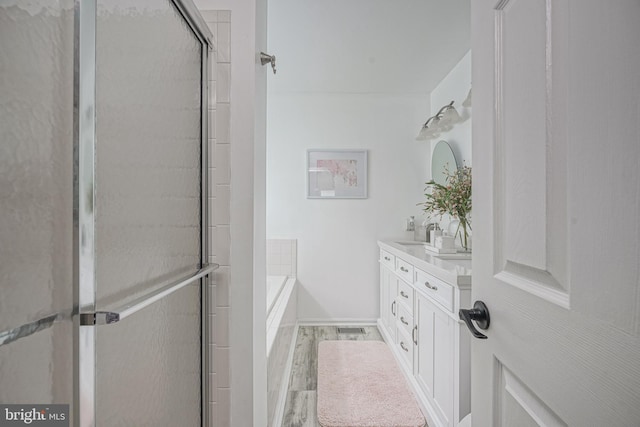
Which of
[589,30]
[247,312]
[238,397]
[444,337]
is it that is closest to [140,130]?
[247,312]

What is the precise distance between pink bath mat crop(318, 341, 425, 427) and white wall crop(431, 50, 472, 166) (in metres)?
1.78

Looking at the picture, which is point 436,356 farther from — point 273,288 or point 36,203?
point 36,203

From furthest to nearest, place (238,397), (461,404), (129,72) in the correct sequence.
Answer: (461,404) → (238,397) → (129,72)

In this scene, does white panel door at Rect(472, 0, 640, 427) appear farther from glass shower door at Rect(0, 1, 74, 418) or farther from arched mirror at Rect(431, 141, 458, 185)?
arched mirror at Rect(431, 141, 458, 185)

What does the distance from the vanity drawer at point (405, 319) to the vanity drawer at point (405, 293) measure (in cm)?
5

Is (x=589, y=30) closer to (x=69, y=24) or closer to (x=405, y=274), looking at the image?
(x=69, y=24)

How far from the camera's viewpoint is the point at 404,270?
2564 millimetres

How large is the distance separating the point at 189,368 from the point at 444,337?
4.11 feet

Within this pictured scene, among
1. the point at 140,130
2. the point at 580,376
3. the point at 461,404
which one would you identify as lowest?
the point at 461,404

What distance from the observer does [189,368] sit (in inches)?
41.4

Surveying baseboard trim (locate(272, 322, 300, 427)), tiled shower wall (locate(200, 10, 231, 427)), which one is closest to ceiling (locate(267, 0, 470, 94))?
tiled shower wall (locate(200, 10, 231, 427))

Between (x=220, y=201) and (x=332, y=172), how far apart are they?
8.13ft

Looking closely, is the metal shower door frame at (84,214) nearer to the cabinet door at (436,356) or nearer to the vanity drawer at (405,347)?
the cabinet door at (436,356)

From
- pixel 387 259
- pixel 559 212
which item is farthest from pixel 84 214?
pixel 387 259
